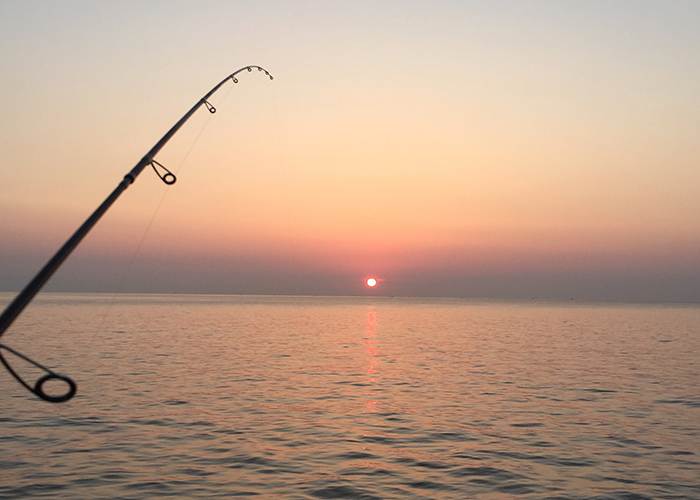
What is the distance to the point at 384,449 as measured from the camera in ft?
43.4

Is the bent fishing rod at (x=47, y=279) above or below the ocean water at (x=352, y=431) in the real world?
above

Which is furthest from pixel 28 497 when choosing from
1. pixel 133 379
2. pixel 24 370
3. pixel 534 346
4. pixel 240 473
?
pixel 534 346

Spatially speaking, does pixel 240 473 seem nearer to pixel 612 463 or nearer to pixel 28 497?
pixel 28 497

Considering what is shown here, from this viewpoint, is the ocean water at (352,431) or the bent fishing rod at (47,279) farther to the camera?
the ocean water at (352,431)

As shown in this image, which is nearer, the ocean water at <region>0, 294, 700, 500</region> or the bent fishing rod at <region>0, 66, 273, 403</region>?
the bent fishing rod at <region>0, 66, 273, 403</region>

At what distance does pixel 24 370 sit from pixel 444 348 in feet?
76.4

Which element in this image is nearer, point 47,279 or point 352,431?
point 47,279

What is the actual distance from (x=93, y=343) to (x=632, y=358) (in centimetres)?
3072

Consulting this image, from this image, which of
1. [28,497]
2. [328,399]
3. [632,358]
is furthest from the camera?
[632,358]

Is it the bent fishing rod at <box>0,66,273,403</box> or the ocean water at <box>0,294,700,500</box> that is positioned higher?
the bent fishing rod at <box>0,66,273,403</box>

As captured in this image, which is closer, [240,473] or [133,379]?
[240,473]

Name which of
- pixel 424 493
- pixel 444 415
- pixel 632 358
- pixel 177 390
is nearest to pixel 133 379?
pixel 177 390

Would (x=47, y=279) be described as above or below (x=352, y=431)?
above

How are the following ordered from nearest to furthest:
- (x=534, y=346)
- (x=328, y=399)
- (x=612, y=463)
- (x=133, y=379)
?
(x=612, y=463) → (x=328, y=399) → (x=133, y=379) → (x=534, y=346)
